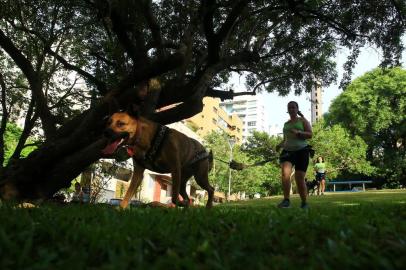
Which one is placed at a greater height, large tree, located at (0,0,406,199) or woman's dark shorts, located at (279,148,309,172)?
large tree, located at (0,0,406,199)

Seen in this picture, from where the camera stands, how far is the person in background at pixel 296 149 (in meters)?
8.38

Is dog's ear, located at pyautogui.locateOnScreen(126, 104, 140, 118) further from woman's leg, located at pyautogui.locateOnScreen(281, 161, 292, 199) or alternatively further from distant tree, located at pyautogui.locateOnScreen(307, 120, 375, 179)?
distant tree, located at pyautogui.locateOnScreen(307, 120, 375, 179)

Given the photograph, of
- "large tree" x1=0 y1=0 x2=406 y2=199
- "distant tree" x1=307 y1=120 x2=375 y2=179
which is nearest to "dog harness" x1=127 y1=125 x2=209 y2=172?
"large tree" x1=0 y1=0 x2=406 y2=199

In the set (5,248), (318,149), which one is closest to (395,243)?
(5,248)

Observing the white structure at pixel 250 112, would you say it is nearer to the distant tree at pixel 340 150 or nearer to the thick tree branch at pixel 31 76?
the distant tree at pixel 340 150

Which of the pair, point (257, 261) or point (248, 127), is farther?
point (248, 127)

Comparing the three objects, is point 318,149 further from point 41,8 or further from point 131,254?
point 131,254

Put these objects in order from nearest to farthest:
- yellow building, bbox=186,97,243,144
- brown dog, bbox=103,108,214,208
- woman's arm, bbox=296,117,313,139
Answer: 1. brown dog, bbox=103,108,214,208
2. woman's arm, bbox=296,117,313,139
3. yellow building, bbox=186,97,243,144

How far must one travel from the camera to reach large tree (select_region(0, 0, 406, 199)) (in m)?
9.23

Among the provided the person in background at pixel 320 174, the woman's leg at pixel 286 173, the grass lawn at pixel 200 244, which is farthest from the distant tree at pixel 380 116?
the grass lawn at pixel 200 244

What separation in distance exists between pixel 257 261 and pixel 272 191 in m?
62.9

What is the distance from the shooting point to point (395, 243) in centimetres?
283

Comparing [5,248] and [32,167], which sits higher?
[32,167]

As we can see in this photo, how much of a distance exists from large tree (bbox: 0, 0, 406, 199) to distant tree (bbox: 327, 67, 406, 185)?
1256 inches
